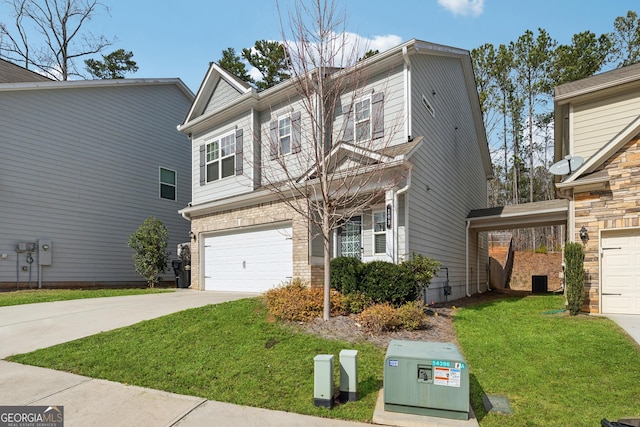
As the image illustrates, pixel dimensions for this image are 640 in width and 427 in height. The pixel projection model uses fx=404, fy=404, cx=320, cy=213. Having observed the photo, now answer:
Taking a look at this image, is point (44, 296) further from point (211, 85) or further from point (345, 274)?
point (211, 85)

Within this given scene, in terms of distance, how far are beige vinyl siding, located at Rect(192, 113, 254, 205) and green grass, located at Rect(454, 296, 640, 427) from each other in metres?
8.18

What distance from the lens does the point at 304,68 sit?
7.95m

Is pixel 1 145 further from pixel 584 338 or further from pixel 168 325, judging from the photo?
pixel 584 338

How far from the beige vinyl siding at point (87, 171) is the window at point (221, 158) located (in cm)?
477

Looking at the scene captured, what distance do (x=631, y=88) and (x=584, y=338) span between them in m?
7.43


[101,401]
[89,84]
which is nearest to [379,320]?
[101,401]

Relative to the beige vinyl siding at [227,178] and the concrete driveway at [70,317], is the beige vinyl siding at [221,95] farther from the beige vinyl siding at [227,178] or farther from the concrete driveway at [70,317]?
the concrete driveway at [70,317]

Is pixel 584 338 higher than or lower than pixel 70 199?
lower

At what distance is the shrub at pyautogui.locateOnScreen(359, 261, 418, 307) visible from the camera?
813 cm

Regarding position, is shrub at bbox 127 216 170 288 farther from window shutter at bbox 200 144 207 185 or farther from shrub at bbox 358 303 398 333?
shrub at bbox 358 303 398 333

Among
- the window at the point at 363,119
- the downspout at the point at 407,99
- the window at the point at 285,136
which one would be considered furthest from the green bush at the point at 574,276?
the window at the point at 285,136

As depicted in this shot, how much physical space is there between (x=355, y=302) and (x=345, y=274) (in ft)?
2.51

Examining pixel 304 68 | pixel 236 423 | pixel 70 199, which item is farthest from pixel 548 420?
pixel 70 199

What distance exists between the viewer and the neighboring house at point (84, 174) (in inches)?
547
